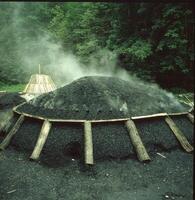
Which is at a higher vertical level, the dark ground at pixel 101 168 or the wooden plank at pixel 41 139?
the wooden plank at pixel 41 139

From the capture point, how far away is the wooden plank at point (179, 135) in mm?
7660

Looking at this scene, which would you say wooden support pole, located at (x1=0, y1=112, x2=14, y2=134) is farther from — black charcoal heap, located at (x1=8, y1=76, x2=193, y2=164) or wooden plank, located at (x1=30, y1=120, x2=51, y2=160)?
wooden plank, located at (x1=30, y1=120, x2=51, y2=160)

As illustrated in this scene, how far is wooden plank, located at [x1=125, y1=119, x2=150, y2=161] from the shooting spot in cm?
704

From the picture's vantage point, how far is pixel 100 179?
6258 mm

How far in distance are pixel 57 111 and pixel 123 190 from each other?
347 cm

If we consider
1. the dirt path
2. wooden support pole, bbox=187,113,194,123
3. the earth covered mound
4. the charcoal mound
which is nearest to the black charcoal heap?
the earth covered mound

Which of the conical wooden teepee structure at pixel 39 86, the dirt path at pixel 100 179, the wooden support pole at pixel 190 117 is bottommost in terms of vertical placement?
the dirt path at pixel 100 179

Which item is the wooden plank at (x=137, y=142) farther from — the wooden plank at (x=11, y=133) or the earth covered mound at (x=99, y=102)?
the wooden plank at (x=11, y=133)

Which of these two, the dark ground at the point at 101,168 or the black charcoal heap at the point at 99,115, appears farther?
the black charcoal heap at the point at 99,115

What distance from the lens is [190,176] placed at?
20.9ft

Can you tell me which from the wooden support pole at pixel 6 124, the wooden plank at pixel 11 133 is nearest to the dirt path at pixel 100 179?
the wooden plank at pixel 11 133

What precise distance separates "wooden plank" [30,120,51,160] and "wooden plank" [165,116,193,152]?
3.53 meters

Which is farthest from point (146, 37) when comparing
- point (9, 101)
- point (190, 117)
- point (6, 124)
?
point (6, 124)

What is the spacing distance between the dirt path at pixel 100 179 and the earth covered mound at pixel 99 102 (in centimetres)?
164
